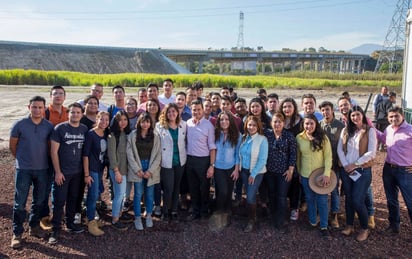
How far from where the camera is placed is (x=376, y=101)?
33.6 feet

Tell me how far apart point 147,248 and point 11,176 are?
13.9 feet

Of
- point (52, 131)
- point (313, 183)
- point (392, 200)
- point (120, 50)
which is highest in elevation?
point (120, 50)

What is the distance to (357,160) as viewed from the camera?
4.33 m

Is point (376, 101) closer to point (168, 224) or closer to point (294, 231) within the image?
point (294, 231)

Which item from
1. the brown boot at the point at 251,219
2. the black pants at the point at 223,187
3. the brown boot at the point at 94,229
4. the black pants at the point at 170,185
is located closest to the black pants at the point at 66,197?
the brown boot at the point at 94,229

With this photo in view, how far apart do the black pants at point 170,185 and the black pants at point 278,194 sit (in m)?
1.27

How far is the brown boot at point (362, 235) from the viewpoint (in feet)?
14.5

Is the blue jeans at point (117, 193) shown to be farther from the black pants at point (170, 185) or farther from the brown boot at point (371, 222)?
the brown boot at point (371, 222)

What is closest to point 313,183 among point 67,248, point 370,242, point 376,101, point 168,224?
point 370,242

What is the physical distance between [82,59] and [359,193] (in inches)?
2465

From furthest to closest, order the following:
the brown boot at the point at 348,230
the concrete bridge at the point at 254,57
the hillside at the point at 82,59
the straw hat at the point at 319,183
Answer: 1. the concrete bridge at the point at 254,57
2. the hillside at the point at 82,59
3. the brown boot at the point at 348,230
4. the straw hat at the point at 319,183

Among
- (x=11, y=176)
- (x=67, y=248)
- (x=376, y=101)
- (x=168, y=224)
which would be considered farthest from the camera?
(x=376, y=101)

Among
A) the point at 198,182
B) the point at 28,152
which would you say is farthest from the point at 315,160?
the point at 28,152

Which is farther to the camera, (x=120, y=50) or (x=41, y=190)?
(x=120, y=50)
